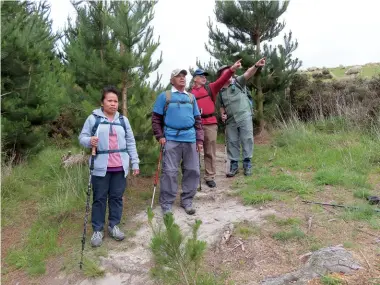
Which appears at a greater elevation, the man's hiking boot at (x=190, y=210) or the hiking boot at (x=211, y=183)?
the hiking boot at (x=211, y=183)

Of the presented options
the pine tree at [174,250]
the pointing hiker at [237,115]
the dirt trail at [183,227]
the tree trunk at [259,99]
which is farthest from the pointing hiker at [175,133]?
the tree trunk at [259,99]

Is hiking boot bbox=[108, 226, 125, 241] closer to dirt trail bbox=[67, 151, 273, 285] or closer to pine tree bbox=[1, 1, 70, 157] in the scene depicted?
dirt trail bbox=[67, 151, 273, 285]

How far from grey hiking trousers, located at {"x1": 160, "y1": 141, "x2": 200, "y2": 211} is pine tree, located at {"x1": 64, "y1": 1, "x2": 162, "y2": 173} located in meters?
1.06

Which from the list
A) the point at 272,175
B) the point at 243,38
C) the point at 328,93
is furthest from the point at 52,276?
the point at 328,93

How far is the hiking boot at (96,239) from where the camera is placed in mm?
4299

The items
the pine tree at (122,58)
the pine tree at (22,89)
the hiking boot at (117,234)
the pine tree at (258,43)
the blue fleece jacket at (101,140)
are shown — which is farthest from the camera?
the pine tree at (258,43)

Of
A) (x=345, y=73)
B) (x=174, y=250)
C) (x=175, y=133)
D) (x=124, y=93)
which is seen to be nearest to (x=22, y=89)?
(x=124, y=93)

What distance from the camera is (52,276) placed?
13.3 feet

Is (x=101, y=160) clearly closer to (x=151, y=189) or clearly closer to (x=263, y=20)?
(x=151, y=189)

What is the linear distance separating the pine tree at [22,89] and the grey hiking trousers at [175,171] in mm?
3025

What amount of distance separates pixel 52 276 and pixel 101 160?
140 cm

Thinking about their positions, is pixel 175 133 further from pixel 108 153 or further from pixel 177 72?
pixel 108 153

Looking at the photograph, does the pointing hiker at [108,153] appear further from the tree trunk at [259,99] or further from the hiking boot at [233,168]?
the tree trunk at [259,99]

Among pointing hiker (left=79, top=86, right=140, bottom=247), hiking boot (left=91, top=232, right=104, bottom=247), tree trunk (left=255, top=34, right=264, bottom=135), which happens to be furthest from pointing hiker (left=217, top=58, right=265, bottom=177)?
tree trunk (left=255, top=34, right=264, bottom=135)
